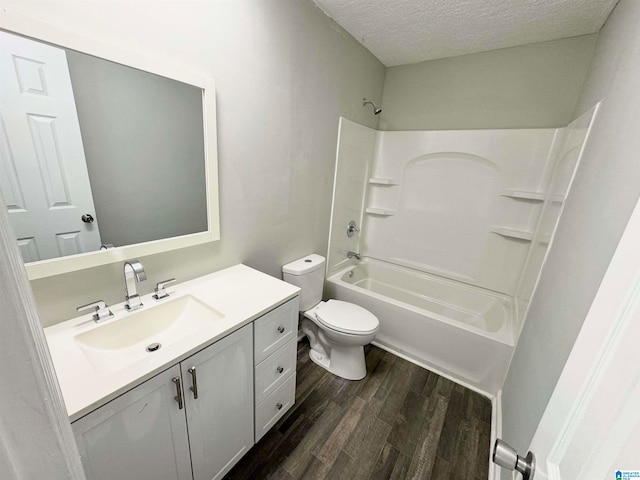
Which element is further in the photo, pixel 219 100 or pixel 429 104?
pixel 429 104

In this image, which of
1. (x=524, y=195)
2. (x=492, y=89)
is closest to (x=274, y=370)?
(x=524, y=195)

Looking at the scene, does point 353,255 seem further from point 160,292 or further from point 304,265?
point 160,292

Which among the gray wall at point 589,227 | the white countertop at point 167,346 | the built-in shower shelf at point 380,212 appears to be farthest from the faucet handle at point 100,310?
the built-in shower shelf at point 380,212

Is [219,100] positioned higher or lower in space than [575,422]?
higher

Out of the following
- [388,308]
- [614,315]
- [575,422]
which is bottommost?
[388,308]

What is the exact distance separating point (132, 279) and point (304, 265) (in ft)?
3.61

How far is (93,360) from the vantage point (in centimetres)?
92

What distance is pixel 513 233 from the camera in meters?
2.12

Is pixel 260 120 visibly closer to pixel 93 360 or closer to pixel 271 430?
pixel 93 360

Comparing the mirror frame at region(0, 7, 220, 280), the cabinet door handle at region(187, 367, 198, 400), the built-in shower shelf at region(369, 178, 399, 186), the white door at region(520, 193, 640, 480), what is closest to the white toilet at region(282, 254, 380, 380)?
the mirror frame at region(0, 7, 220, 280)

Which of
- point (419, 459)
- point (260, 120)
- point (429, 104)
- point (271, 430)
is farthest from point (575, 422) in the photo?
point (429, 104)

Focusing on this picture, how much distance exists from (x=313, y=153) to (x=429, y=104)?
4.19 ft

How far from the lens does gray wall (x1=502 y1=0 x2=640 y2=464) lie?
0.77m

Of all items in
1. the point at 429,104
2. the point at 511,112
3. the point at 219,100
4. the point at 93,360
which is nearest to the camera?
the point at 93,360
